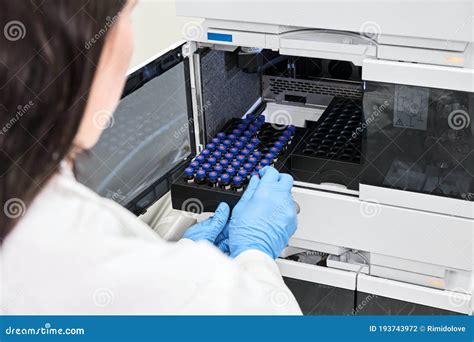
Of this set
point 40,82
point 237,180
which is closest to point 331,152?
point 237,180

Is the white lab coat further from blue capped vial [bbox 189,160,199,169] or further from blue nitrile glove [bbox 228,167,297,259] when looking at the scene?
blue capped vial [bbox 189,160,199,169]

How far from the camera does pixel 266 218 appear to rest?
4.60 feet

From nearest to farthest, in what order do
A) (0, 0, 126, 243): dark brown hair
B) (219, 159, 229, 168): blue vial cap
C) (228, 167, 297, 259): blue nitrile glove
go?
(0, 0, 126, 243): dark brown hair → (228, 167, 297, 259): blue nitrile glove → (219, 159, 229, 168): blue vial cap

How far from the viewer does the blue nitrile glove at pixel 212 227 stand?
145cm

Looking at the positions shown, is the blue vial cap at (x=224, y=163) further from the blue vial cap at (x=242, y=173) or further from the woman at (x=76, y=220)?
the woman at (x=76, y=220)

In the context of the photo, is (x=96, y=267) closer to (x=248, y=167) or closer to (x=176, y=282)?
(x=176, y=282)

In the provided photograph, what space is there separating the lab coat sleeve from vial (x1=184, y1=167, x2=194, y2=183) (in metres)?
0.66

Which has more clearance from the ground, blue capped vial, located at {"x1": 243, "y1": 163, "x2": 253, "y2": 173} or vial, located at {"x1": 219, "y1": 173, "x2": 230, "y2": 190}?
blue capped vial, located at {"x1": 243, "y1": 163, "x2": 253, "y2": 173}

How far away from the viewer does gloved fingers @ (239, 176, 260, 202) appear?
56.7 inches

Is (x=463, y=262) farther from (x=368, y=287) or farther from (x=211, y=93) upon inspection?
(x=211, y=93)

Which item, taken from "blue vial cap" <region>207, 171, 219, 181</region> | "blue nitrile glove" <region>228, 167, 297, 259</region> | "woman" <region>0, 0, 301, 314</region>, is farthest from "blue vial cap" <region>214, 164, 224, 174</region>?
"woman" <region>0, 0, 301, 314</region>

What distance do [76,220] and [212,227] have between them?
0.65m

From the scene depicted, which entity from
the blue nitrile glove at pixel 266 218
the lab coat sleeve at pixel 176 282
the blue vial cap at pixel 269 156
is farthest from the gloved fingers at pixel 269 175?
the lab coat sleeve at pixel 176 282

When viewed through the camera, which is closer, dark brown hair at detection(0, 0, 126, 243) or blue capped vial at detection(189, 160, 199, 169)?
dark brown hair at detection(0, 0, 126, 243)
